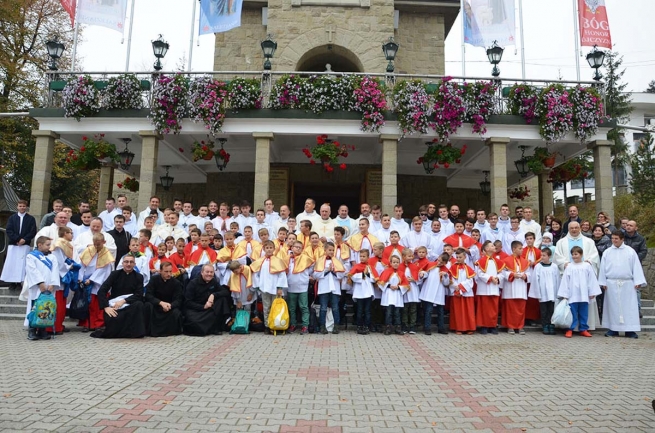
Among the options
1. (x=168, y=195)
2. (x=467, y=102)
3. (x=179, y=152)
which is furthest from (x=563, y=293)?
(x=168, y=195)

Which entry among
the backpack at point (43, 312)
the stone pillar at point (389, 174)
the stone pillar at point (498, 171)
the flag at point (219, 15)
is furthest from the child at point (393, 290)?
the flag at point (219, 15)

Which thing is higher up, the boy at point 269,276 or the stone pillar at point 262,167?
the stone pillar at point 262,167

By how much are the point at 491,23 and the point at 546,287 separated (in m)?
8.84

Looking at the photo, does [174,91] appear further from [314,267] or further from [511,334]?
[511,334]

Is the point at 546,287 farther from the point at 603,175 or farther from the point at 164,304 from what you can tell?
the point at 164,304

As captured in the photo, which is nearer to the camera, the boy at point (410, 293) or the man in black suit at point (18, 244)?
the boy at point (410, 293)

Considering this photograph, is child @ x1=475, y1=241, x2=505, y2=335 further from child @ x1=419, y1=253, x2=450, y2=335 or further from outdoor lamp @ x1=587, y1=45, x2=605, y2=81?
outdoor lamp @ x1=587, y1=45, x2=605, y2=81

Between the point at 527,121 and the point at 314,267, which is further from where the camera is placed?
the point at 527,121

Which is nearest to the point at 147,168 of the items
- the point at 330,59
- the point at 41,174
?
the point at 41,174

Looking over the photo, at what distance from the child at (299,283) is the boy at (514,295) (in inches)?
161

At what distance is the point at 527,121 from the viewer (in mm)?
13109

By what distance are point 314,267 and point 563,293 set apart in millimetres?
5071

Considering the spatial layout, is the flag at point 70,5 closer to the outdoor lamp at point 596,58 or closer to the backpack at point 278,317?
the backpack at point 278,317

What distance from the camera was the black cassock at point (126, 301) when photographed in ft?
26.6
